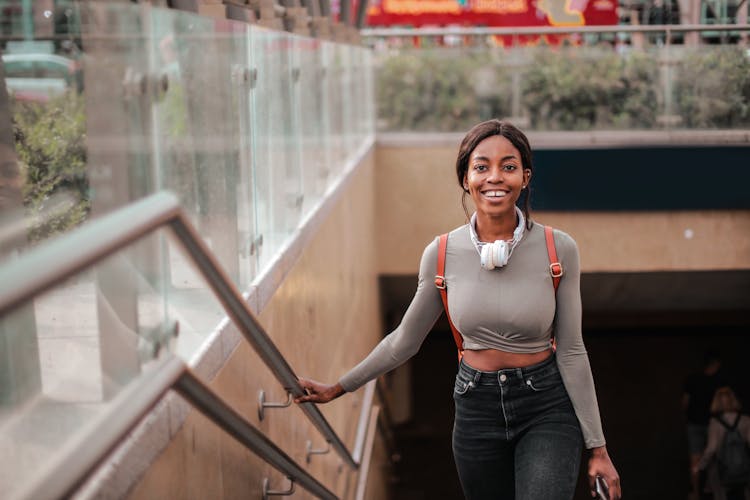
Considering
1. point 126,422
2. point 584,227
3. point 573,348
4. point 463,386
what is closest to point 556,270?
point 573,348

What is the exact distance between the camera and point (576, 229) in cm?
1188

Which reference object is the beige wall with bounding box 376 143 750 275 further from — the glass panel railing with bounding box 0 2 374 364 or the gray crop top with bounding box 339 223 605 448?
the gray crop top with bounding box 339 223 605 448

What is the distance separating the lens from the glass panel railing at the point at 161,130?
7.16ft

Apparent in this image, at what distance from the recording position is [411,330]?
316cm

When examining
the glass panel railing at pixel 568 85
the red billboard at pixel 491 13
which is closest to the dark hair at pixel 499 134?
the glass panel railing at pixel 568 85

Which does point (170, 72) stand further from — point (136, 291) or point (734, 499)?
point (734, 499)

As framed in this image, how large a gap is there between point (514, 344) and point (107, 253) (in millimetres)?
1666

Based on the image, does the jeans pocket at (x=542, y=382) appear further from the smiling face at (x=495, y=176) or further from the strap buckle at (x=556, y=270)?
the smiling face at (x=495, y=176)

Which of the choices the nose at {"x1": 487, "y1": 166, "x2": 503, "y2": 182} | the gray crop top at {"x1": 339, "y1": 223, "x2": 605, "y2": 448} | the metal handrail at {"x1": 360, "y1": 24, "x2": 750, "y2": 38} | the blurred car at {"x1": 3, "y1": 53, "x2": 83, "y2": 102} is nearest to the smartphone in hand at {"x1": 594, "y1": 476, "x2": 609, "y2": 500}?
the gray crop top at {"x1": 339, "y1": 223, "x2": 605, "y2": 448}

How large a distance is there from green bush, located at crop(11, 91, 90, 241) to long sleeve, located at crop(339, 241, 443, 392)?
45.3 inches

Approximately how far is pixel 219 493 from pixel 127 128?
118 cm

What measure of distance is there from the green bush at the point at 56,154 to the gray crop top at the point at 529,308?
1075mm

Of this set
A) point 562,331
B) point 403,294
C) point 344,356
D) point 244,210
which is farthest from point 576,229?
point 562,331

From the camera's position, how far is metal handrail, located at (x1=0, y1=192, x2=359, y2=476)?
4.17ft
